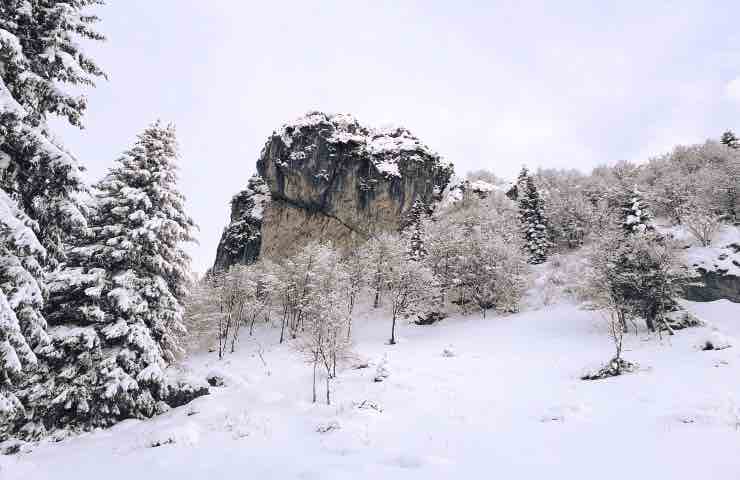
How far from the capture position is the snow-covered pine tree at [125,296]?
14.0 m

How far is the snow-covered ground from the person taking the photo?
8.75 metres

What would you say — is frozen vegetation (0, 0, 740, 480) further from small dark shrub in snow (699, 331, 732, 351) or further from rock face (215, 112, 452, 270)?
rock face (215, 112, 452, 270)

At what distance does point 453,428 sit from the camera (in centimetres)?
1216

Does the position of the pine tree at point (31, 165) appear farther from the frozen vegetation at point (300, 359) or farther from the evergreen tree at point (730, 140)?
the evergreen tree at point (730, 140)

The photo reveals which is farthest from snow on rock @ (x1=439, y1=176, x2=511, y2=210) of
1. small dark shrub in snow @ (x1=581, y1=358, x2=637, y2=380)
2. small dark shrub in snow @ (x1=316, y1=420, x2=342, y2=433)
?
small dark shrub in snow @ (x1=316, y1=420, x2=342, y2=433)

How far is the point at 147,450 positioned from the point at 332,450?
229 inches

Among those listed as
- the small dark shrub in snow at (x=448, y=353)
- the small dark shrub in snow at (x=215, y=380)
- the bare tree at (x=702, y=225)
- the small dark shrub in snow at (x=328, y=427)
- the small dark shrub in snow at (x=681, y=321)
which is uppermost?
the bare tree at (x=702, y=225)

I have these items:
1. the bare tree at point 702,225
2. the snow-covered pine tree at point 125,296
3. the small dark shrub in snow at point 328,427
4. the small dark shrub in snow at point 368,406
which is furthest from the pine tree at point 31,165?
the bare tree at point 702,225

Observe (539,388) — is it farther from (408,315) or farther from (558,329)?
(408,315)

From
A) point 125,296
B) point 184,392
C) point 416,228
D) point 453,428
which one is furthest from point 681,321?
point 416,228

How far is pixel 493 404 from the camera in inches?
597

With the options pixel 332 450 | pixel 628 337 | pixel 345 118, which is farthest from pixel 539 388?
pixel 345 118

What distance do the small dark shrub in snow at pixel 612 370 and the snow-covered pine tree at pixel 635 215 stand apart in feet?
60.6

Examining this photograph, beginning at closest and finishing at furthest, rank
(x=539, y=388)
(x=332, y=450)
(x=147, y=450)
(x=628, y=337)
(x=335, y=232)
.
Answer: (x=332, y=450) < (x=147, y=450) < (x=539, y=388) < (x=628, y=337) < (x=335, y=232)
